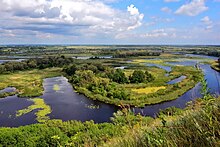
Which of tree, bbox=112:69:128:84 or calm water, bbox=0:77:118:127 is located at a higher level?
tree, bbox=112:69:128:84

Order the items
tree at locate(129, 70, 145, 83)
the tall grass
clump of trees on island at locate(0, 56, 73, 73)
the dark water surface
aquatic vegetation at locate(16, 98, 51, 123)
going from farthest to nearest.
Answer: clump of trees on island at locate(0, 56, 73, 73), tree at locate(129, 70, 145, 83), the dark water surface, aquatic vegetation at locate(16, 98, 51, 123), the tall grass

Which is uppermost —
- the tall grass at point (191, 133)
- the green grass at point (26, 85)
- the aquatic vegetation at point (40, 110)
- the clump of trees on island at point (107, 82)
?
the tall grass at point (191, 133)

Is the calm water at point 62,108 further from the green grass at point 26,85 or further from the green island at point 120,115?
the green grass at point 26,85

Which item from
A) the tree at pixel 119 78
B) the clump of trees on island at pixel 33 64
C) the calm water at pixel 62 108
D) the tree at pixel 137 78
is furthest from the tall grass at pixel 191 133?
the clump of trees on island at pixel 33 64

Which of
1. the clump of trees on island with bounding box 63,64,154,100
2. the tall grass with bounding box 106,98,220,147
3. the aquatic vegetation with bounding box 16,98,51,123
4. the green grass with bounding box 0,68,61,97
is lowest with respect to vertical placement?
the green grass with bounding box 0,68,61,97

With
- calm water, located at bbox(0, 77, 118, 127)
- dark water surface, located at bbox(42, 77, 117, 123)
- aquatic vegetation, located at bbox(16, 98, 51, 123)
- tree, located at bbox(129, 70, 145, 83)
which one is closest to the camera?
calm water, located at bbox(0, 77, 118, 127)

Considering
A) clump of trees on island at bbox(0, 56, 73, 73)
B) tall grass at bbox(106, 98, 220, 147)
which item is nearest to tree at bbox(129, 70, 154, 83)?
clump of trees on island at bbox(0, 56, 73, 73)

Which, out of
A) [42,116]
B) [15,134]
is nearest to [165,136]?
[15,134]

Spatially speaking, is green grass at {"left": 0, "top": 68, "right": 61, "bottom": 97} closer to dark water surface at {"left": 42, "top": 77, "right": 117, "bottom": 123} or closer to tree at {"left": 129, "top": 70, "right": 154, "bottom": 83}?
dark water surface at {"left": 42, "top": 77, "right": 117, "bottom": 123}

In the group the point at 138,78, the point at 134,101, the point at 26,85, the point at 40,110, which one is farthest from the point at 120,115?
the point at 26,85

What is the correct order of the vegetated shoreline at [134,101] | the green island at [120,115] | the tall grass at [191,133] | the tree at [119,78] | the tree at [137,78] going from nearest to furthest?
the tall grass at [191,133] → the green island at [120,115] → the vegetated shoreline at [134,101] → the tree at [119,78] → the tree at [137,78]

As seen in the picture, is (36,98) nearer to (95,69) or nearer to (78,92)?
(78,92)

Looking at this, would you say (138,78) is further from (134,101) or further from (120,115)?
(120,115)

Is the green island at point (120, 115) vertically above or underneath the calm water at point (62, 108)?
above
